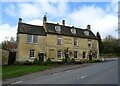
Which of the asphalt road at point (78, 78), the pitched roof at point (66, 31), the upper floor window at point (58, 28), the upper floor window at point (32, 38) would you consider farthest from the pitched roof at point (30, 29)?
the asphalt road at point (78, 78)

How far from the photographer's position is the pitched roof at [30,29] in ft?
141

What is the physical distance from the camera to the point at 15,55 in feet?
140

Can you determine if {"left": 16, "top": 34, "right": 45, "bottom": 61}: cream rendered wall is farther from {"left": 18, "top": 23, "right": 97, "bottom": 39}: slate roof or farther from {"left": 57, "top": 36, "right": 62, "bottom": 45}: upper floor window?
{"left": 57, "top": 36, "right": 62, "bottom": 45}: upper floor window

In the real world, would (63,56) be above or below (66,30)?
below

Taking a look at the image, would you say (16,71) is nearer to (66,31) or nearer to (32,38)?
(32,38)

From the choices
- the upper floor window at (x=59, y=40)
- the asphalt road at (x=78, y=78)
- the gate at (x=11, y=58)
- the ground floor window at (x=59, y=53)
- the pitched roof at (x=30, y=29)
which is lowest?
the asphalt road at (x=78, y=78)

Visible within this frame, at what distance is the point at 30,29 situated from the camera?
4453cm

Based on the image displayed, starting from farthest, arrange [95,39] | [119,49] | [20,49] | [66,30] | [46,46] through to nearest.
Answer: [119,49] < [95,39] < [66,30] < [46,46] < [20,49]

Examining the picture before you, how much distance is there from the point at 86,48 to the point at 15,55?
706 inches

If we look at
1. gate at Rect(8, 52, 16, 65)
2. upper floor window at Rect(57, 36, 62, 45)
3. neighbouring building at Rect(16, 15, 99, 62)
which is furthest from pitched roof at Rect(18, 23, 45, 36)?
gate at Rect(8, 52, 16, 65)

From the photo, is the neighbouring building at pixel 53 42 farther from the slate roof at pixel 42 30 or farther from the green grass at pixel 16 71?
the green grass at pixel 16 71

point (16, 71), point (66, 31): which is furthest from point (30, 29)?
point (16, 71)

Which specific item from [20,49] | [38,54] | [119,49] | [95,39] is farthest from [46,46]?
[119,49]

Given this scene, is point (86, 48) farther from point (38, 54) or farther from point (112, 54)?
point (112, 54)
